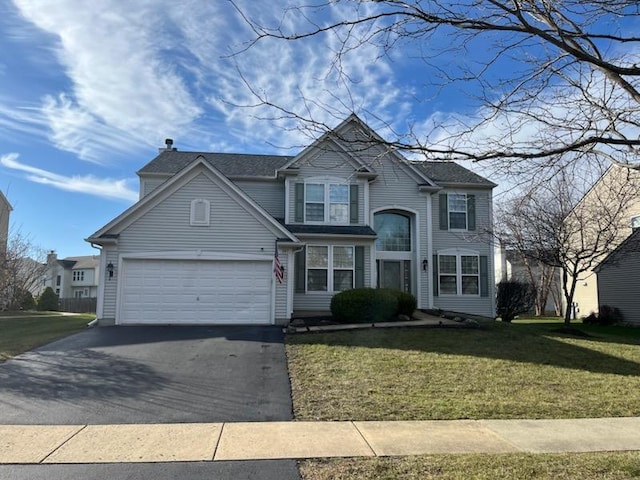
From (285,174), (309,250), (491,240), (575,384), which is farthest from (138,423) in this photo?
(491,240)

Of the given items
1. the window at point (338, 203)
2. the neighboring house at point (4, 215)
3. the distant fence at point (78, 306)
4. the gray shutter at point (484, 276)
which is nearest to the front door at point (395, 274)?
the window at point (338, 203)

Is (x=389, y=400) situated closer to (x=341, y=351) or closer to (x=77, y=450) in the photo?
(x=341, y=351)

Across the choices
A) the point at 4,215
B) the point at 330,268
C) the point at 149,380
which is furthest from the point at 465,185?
the point at 4,215

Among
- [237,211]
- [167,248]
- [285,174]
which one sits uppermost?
[285,174]

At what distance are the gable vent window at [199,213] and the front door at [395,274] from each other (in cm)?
785

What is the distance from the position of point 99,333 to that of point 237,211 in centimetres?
563

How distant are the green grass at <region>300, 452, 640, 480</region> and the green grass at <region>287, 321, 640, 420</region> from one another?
1.83 metres

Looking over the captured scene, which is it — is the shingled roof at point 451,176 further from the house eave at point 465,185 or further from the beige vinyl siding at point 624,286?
the beige vinyl siding at point 624,286

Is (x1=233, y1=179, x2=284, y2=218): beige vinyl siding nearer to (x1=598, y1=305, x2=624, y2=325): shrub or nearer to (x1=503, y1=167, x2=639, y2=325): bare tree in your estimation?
(x1=503, y1=167, x2=639, y2=325): bare tree

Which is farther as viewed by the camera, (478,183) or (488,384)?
(478,183)

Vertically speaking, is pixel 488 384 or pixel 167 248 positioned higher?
pixel 167 248

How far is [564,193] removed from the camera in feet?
55.1

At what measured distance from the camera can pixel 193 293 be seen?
1590 centimetres

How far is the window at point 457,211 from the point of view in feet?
71.1
